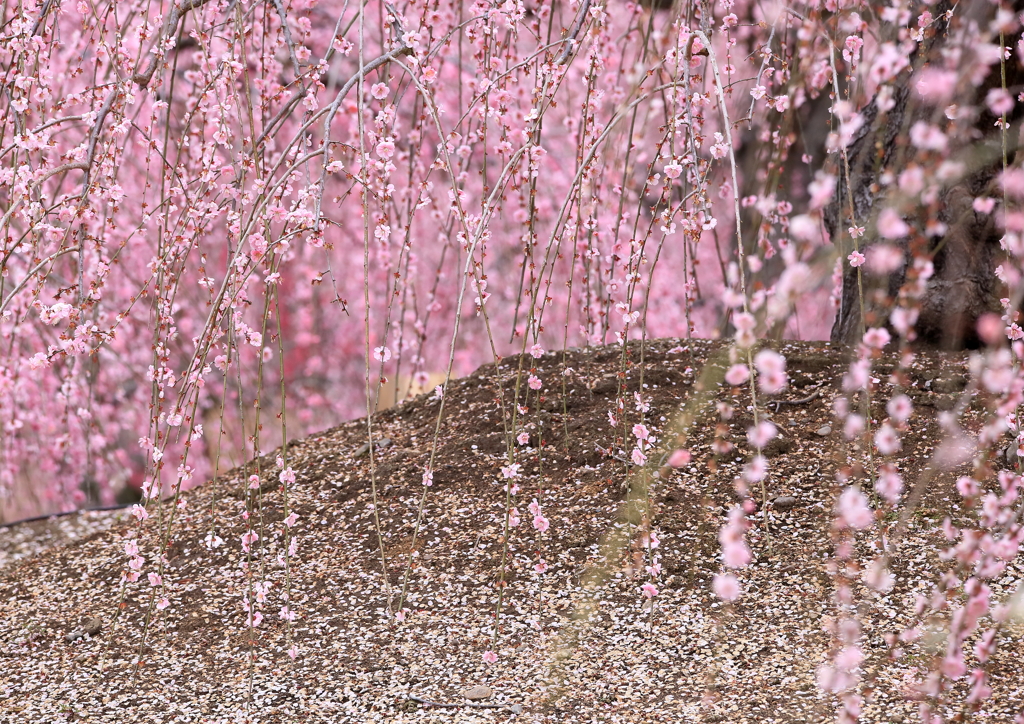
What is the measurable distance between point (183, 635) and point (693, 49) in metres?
1.81

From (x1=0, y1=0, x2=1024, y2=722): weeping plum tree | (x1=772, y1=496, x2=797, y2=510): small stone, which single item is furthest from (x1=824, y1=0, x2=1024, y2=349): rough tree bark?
(x1=772, y1=496, x2=797, y2=510): small stone

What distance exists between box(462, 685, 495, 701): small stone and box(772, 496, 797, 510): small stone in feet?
2.80

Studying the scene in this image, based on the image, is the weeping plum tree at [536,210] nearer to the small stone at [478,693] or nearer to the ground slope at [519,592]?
the ground slope at [519,592]

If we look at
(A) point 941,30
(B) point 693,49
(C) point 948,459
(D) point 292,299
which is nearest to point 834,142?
(B) point 693,49

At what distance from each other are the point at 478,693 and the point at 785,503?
0.89 m

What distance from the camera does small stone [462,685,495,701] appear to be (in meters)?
1.92

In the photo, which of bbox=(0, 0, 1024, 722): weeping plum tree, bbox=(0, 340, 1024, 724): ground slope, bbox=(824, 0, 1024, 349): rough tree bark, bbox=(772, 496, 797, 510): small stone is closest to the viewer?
bbox=(0, 0, 1024, 722): weeping plum tree

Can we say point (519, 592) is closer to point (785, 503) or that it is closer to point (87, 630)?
point (785, 503)

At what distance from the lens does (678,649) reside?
1.99 m

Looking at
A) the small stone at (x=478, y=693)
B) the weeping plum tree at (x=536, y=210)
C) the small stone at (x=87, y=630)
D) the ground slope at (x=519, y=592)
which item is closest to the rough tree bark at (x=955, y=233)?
the weeping plum tree at (x=536, y=210)

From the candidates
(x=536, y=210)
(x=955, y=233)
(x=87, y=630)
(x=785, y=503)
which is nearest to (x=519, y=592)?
(x=785, y=503)

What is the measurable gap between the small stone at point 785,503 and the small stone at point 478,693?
85cm

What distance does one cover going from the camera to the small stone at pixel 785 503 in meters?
2.32

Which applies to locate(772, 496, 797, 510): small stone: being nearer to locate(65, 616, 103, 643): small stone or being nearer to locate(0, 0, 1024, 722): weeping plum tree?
locate(0, 0, 1024, 722): weeping plum tree
